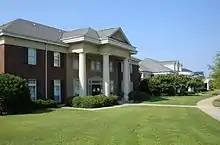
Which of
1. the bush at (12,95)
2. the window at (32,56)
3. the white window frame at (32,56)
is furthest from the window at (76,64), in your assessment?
the bush at (12,95)

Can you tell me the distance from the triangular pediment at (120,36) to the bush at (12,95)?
1475 cm

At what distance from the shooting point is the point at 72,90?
31.1m

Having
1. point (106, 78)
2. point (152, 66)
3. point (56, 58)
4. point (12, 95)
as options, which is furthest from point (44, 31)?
point (152, 66)

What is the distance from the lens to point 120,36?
35.2 meters

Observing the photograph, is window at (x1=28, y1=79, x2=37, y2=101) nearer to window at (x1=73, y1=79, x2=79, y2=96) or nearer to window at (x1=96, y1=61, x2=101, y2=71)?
window at (x1=73, y1=79, x2=79, y2=96)

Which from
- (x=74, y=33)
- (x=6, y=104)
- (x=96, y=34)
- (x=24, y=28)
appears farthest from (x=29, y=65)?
(x=96, y=34)

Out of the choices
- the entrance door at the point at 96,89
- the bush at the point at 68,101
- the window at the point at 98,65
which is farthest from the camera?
the window at the point at 98,65

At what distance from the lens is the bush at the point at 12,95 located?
2027cm

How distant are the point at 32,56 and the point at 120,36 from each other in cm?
1346

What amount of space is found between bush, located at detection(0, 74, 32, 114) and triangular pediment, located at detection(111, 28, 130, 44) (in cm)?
1475

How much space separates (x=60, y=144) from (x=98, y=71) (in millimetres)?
25560

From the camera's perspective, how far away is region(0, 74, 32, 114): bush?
66.5 ft

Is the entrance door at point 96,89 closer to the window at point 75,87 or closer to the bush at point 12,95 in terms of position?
the window at point 75,87

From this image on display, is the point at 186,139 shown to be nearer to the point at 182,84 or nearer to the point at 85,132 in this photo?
the point at 85,132
